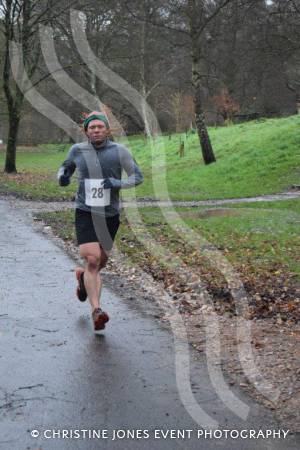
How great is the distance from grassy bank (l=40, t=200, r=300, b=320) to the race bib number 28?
215 cm

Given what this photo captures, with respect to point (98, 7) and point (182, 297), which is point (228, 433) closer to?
point (182, 297)

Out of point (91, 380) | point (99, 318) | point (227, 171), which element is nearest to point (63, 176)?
point (99, 318)

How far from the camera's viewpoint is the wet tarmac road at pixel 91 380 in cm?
417

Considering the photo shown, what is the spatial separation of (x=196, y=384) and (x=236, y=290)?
329 centimetres

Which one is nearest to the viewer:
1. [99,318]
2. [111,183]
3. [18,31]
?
[99,318]

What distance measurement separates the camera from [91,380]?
16.7ft

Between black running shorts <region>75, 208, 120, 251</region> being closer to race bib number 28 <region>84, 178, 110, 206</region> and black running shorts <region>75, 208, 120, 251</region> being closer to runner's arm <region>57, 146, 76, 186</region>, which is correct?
race bib number 28 <region>84, 178, 110, 206</region>

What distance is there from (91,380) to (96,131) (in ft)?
8.81

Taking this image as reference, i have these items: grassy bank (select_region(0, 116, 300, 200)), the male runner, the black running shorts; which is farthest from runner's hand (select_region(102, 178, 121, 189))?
grassy bank (select_region(0, 116, 300, 200))

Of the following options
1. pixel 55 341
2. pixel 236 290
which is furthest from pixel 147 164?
pixel 55 341

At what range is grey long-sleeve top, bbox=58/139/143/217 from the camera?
6543 mm

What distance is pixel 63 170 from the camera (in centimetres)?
670

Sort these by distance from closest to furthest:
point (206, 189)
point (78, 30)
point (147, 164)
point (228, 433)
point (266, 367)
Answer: point (228, 433) < point (266, 367) < point (206, 189) < point (147, 164) < point (78, 30)

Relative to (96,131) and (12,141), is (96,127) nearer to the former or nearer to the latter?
(96,131)
